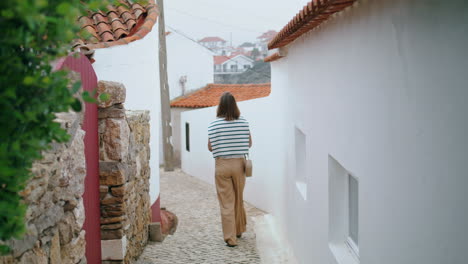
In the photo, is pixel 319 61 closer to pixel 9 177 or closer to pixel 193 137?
pixel 9 177

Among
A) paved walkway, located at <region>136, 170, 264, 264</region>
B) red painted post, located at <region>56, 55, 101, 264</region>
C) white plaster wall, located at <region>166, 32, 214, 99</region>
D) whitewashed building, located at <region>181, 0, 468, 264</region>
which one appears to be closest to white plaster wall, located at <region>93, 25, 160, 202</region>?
paved walkway, located at <region>136, 170, 264, 264</region>

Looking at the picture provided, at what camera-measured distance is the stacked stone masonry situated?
251cm

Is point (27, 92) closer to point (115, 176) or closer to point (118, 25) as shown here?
point (115, 176)

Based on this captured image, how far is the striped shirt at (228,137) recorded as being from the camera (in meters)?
6.44

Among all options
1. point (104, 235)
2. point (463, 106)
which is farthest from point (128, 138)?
point (463, 106)

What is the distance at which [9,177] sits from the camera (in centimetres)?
164

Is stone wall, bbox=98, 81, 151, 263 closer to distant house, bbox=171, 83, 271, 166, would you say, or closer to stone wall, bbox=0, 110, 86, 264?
stone wall, bbox=0, 110, 86, 264

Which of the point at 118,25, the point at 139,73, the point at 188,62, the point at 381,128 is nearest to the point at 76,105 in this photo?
the point at 381,128

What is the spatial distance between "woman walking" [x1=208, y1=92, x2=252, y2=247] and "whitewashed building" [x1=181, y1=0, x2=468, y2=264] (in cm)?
69

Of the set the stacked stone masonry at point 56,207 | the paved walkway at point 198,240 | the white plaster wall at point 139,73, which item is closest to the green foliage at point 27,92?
the stacked stone masonry at point 56,207

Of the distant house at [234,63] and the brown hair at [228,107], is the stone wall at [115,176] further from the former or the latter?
the distant house at [234,63]

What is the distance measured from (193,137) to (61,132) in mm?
15082

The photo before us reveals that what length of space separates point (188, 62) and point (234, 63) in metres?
34.0

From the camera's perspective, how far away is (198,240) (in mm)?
6773
